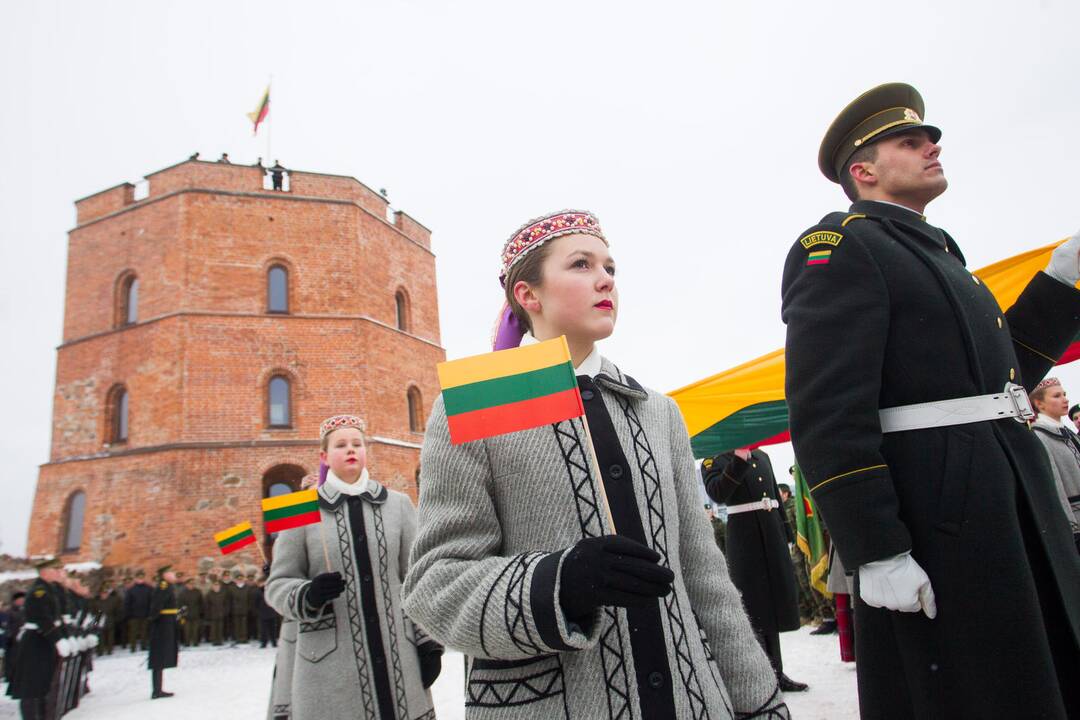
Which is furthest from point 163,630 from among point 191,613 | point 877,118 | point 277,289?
point 277,289

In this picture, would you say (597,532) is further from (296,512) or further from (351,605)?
(296,512)

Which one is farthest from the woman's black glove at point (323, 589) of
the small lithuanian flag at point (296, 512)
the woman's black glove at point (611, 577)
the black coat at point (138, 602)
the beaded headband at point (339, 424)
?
the black coat at point (138, 602)

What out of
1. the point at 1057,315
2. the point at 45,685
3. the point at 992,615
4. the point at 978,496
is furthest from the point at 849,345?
the point at 45,685

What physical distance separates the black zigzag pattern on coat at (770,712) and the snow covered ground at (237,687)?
12.4 feet

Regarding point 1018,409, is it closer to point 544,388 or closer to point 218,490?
point 544,388

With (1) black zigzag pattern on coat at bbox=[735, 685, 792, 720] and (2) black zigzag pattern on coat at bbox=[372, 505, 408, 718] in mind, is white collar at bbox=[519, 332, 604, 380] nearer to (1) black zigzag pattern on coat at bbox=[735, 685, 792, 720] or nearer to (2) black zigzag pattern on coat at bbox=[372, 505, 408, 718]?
(1) black zigzag pattern on coat at bbox=[735, 685, 792, 720]

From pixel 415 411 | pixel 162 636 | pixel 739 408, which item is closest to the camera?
pixel 739 408

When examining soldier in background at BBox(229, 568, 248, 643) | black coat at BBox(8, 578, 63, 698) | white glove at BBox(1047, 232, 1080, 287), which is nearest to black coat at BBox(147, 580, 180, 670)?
black coat at BBox(8, 578, 63, 698)

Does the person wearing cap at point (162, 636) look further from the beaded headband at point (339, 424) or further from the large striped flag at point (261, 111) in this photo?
the large striped flag at point (261, 111)

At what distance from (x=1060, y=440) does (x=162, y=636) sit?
421 inches

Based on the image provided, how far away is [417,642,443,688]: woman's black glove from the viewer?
3.54 metres

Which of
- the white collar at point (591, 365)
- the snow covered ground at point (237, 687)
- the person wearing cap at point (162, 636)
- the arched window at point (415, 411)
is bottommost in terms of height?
the snow covered ground at point (237, 687)

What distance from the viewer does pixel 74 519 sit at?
2081cm

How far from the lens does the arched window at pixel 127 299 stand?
878 inches
